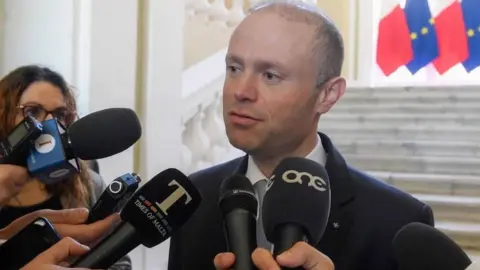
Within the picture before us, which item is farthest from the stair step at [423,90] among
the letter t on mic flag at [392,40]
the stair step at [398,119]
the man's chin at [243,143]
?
the man's chin at [243,143]

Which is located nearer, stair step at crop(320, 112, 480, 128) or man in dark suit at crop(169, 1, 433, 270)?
man in dark suit at crop(169, 1, 433, 270)

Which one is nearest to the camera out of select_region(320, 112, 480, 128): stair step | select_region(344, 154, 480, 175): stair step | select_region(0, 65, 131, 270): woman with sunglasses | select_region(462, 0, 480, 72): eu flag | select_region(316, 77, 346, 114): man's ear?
select_region(316, 77, 346, 114): man's ear

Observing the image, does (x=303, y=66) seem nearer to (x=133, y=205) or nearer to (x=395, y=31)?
(x=133, y=205)

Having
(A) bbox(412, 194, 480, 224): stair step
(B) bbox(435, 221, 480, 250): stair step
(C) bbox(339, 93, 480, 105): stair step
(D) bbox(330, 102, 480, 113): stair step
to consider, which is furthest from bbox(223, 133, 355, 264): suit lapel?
(C) bbox(339, 93, 480, 105): stair step

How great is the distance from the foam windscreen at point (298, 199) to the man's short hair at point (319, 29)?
1.22 feet

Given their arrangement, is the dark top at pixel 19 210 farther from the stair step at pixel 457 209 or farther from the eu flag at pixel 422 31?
the eu flag at pixel 422 31

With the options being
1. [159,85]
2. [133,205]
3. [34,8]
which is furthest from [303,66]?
[34,8]

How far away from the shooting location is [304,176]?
88 cm

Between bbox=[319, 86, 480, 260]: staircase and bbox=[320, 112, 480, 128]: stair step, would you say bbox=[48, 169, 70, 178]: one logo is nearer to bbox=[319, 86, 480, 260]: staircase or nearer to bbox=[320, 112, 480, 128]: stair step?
bbox=[319, 86, 480, 260]: staircase

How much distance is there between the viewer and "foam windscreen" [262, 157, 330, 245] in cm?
82

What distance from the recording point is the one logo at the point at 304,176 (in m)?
0.87

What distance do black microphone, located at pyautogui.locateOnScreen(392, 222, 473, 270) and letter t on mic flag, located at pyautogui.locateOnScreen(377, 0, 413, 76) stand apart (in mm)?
5485

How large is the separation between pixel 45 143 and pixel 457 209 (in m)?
2.46

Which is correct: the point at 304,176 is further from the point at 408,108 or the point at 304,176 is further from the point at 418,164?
the point at 408,108
